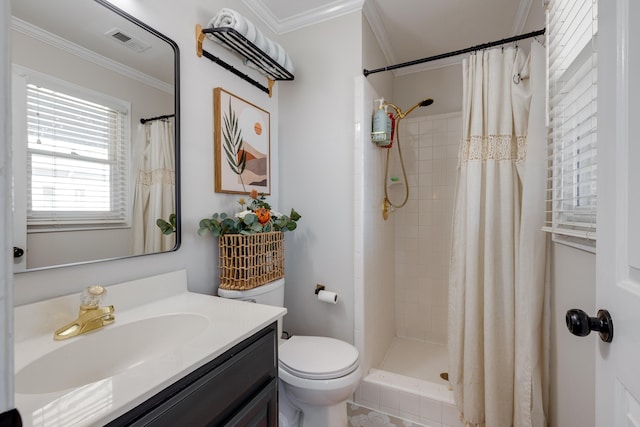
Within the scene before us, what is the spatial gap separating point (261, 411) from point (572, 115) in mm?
1456

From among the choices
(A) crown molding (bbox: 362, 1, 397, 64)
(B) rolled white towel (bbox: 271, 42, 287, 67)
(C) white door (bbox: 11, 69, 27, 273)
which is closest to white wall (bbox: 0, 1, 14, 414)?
(C) white door (bbox: 11, 69, 27, 273)

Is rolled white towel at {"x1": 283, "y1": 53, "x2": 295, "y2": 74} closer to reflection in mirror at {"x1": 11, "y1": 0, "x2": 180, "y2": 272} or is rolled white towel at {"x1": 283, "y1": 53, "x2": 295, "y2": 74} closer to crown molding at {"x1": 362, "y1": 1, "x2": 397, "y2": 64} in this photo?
crown molding at {"x1": 362, "y1": 1, "x2": 397, "y2": 64}

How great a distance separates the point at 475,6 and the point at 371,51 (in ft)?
2.14

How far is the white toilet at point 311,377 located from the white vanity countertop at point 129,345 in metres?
0.31

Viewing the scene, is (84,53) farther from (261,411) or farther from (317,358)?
(317,358)

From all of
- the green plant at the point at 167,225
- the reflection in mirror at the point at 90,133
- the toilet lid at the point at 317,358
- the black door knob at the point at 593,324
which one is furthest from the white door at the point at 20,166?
the black door knob at the point at 593,324

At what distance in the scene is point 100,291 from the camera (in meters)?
0.88

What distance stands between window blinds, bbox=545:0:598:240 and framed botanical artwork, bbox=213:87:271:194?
1437 millimetres

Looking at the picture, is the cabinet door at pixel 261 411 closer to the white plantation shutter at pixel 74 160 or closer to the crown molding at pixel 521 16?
the white plantation shutter at pixel 74 160

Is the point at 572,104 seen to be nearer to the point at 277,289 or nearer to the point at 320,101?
the point at 320,101

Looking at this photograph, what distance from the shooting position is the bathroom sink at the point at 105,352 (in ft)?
2.33

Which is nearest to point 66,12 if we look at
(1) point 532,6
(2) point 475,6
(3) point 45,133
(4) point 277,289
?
(3) point 45,133

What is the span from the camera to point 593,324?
556 millimetres

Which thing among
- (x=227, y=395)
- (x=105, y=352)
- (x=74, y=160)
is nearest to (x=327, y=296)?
(x=227, y=395)
